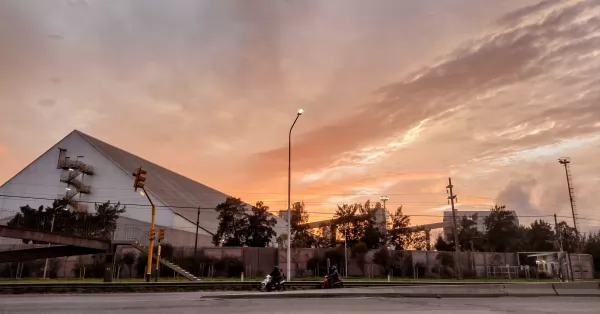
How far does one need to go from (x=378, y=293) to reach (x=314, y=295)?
2.95 metres

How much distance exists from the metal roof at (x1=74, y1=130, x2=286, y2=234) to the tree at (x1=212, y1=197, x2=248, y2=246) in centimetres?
717

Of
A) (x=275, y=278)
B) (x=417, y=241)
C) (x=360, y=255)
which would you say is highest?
(x=417, y=241)

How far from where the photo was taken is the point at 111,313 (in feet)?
40.4

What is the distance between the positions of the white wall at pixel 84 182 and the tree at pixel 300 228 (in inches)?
637

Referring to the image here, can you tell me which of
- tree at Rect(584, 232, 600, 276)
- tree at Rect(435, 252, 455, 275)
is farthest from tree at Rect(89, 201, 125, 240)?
tree at Rect(584, 232, 600, 276)

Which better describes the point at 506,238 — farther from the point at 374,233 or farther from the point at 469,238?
the point at 374,233

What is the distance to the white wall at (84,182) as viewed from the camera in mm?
70938

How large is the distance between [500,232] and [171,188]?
60.0m

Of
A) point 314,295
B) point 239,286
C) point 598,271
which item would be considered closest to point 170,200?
point 239,286

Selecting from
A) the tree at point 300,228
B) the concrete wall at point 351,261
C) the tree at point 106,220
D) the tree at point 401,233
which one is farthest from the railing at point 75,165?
the tree at point 401,233

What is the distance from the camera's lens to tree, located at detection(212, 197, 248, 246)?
67.8 m

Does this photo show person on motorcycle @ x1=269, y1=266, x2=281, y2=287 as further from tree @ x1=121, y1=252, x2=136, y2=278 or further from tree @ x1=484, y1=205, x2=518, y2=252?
tree @ x1=484, y1=205, x2=518, y2=252

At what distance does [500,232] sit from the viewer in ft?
255

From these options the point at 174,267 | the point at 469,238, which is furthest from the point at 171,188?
the point at 469,238
